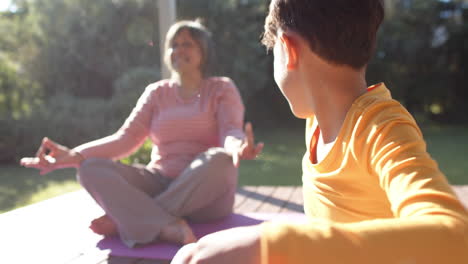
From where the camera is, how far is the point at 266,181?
5.46m

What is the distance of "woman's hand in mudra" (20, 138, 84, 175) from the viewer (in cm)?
216

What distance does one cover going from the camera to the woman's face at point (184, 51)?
2691 mm

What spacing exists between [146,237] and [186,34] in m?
1.25

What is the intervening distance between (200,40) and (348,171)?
2014 mm

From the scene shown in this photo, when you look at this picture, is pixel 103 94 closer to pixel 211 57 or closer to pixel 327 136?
pixel 211 57

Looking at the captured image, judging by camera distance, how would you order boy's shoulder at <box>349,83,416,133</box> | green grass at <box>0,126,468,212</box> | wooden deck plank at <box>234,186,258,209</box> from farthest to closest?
1. green grass at <box>0,126,468,212</box>
2. wooden deck plank at <box>234,186,258,209</box>
3. boy's shoulder at <box>349,83,416,133</box>

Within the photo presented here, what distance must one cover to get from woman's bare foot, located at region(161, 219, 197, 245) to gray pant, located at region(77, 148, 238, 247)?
3cm

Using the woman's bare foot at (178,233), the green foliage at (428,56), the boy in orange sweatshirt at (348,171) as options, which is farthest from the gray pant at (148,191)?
the green foliage at (428,56)

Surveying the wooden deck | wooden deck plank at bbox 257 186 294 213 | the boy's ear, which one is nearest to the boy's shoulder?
the boy's ear

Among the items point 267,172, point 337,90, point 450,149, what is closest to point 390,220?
point 337,90

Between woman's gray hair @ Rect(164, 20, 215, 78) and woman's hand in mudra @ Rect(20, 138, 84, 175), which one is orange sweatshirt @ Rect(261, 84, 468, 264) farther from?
woman's gray hair @ Rect(164, 20, 215, 78)

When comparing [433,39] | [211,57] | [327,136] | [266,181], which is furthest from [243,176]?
[433,39]

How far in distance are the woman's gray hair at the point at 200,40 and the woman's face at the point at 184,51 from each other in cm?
2

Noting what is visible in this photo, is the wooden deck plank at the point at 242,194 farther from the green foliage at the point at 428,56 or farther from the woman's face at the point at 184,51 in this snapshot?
the green foliage at the point at 428,56
